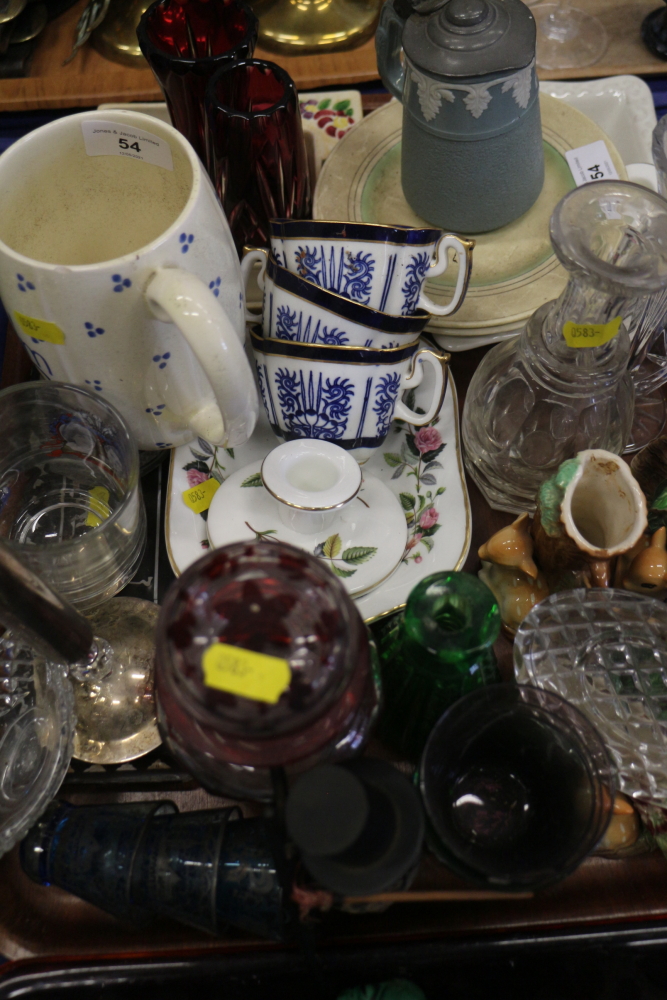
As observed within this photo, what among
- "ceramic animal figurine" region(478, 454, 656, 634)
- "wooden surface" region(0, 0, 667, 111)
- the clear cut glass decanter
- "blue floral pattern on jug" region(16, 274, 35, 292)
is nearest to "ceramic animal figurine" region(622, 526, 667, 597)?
"ceramic animal figurine" region(478, 454, 656, 634)

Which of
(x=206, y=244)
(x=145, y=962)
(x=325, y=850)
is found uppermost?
(x=206, y=244)

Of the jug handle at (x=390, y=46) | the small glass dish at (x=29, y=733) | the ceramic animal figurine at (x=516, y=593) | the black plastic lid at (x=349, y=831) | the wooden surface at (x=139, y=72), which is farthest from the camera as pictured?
the wooden surface at (x=139, y=72)

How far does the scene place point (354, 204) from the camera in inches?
29.3

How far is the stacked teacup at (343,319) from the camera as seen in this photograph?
1.81 ft

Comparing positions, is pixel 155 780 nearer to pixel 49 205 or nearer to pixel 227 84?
pixel 49 205

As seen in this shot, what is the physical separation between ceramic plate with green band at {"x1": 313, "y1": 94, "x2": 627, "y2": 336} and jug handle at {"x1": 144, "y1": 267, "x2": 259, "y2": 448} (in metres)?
0.25

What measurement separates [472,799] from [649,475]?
0.30 metres

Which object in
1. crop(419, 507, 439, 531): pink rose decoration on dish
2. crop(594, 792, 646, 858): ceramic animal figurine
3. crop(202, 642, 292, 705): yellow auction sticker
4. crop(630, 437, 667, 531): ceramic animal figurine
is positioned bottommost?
crop(594, 792, 646, 858): ceramic animal figurine

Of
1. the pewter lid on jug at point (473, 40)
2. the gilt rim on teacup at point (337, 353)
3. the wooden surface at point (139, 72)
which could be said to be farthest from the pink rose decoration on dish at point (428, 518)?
the wooden surface at point (139, 72)

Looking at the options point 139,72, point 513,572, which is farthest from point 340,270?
point 139,72

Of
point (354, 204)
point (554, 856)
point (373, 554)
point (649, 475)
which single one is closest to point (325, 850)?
point (554, 856)

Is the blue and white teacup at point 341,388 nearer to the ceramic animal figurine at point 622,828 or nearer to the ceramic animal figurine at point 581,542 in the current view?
the ceramic animal figurine at point 581,542

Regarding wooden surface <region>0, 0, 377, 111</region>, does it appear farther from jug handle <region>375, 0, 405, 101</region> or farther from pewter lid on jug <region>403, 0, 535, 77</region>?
pewter lid on jug <region>403, 0, 535, 77</region>

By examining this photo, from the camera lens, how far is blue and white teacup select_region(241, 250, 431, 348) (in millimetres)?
547
